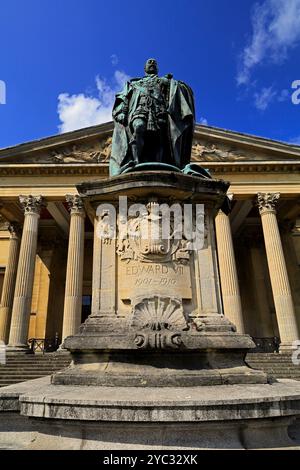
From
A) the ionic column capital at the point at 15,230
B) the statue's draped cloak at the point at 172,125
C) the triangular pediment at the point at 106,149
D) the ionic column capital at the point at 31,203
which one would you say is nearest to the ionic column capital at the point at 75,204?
the ionic column capital at the point at 31,203

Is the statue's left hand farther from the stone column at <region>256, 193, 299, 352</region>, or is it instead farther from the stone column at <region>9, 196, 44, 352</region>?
the stone column at <region>256, 193, 299, 352</region>

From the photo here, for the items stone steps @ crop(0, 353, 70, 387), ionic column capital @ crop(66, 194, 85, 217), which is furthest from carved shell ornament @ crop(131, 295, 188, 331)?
ionic column capital @ crop(66, 194, 85, 217)

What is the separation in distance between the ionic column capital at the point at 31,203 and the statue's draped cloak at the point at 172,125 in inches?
666

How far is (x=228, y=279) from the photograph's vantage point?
20.0m

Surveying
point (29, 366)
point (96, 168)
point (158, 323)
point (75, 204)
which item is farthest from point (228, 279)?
point (158, 323)

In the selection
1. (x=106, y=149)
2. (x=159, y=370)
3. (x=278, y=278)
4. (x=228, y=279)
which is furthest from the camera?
(x=106, y=149)

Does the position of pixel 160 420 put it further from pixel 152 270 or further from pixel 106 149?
pixel 106 149

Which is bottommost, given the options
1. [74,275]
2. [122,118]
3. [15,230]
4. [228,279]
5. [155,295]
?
[155,295]

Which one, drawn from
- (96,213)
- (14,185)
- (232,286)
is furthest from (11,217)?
(96,213)

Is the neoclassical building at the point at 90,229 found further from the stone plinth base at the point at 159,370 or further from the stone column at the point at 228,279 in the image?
the stone plinth base at the point at 159,370

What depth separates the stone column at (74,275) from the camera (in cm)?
1920

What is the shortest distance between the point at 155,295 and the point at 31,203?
63.0 ft

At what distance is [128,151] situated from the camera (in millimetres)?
5680

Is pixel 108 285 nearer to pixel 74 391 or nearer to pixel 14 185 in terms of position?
pixel 74 391
